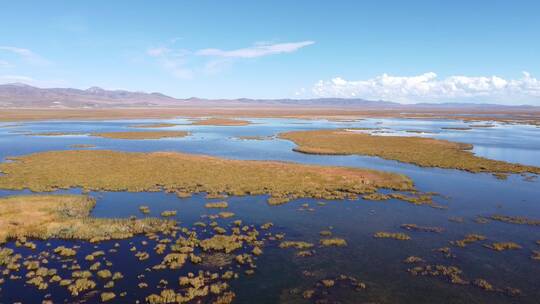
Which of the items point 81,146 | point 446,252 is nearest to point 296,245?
point 446,252

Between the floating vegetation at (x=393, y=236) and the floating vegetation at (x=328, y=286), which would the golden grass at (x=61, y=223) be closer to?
the floating vegetation at (x=328, y=286)

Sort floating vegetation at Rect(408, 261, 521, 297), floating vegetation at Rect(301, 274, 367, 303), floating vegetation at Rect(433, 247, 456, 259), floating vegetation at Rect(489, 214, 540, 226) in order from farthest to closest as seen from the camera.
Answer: floating vegetation at Rect(489, 214, 540, 226)
floating vegetation at Rect(433, 247, 456, 259)
floating vegetation at Rect(408, 261, 521, 297)
floating vegetation at Rect(301, 274, 367, 303)

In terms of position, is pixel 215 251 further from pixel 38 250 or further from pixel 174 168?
pixel 174 168

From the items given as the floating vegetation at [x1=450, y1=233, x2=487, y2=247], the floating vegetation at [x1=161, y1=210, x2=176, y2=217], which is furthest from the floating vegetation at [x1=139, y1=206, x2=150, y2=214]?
the floating vegetation at [x1=450, y1=233, x2=487, y2=247]

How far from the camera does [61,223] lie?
87.4ft

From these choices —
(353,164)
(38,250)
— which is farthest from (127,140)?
(38,250)

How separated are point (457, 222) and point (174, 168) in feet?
110

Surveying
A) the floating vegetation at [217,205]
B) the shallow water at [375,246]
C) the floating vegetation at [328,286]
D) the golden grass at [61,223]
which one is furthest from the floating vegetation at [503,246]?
the golden grass at [61,223]

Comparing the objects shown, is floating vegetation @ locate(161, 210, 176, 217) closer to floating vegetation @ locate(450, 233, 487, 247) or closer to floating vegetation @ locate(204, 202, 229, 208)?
floating vegetation @ locate(204, 202, 229, 208)

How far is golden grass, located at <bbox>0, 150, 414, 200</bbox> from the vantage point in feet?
123

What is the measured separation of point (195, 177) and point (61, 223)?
1734 cm

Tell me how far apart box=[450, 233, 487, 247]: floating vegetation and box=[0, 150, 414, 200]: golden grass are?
12.1 metres

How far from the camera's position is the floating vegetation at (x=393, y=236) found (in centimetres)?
2491

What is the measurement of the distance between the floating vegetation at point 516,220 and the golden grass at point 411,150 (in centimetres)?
2039
